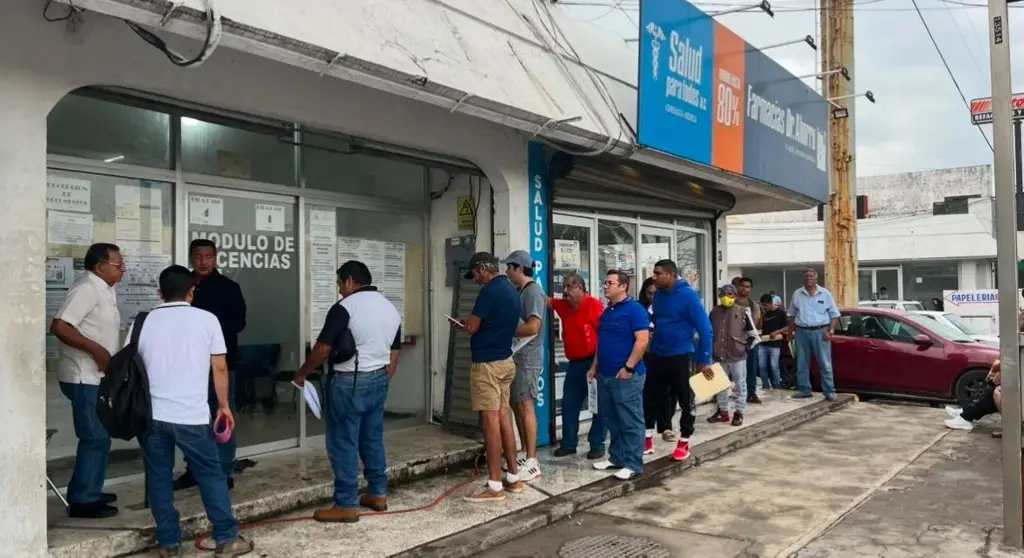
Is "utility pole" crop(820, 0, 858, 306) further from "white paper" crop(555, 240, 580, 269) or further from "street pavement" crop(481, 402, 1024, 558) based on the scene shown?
"white paper" crop(555, 240, 580, 269)

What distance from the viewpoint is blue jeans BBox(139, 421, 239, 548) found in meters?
4.10

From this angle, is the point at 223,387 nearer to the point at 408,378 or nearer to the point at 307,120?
the point at 307,120

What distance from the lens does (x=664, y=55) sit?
7.22 m

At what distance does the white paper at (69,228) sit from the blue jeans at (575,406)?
396 cm

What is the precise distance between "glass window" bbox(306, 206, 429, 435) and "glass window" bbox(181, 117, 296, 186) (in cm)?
47

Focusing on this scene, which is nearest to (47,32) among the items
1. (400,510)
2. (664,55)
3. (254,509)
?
(254,509)

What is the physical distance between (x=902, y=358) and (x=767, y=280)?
17368mm

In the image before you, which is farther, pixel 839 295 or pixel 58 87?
pixel 839 295

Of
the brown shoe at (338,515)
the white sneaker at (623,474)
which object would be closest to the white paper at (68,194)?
the brown shoe at (338,515)

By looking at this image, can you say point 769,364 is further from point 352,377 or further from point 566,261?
point 352,377

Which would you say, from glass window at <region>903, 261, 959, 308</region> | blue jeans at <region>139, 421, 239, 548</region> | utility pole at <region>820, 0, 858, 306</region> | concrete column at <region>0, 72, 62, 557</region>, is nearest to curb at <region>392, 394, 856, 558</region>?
blue jeans at <region>139, 421, 239, 548</region>

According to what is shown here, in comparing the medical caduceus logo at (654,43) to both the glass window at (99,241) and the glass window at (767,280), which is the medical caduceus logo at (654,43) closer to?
the glass window at (99,241)

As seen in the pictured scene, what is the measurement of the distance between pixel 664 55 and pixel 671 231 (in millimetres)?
3218

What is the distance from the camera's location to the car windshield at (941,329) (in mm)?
10562
